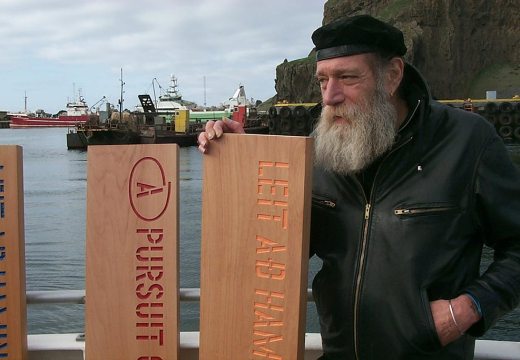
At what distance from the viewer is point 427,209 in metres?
1.84

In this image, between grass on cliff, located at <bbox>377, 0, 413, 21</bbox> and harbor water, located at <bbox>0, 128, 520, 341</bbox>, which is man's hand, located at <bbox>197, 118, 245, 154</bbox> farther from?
grass on cliff, located at <bbox>377, 0, 413, 21</bbox>

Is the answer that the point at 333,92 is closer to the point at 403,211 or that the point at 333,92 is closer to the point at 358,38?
the point at 358,38

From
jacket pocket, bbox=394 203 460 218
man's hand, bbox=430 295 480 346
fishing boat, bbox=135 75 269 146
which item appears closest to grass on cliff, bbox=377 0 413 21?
fishing boat, bbox=135 75 269 146

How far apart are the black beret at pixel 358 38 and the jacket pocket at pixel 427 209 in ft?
1.69

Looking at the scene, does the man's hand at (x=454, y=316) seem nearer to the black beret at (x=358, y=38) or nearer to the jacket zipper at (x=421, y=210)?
the jacket zipper at (x=421, y=210)

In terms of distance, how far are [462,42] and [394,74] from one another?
225ft

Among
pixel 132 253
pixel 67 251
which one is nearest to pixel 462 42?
pixel 67 251

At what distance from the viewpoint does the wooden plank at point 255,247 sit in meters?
1.93

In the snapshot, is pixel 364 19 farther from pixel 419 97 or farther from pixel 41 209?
pixel 41 209

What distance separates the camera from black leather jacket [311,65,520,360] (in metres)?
1.81

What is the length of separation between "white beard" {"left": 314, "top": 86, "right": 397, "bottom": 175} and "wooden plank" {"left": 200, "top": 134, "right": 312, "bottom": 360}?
0.44 ft

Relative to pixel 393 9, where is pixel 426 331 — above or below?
below

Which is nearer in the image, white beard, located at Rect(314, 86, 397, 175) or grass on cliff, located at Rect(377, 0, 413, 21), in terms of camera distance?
white beard, located at Rect(314, 86, 397, 175)

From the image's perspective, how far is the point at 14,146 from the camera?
229 cm
